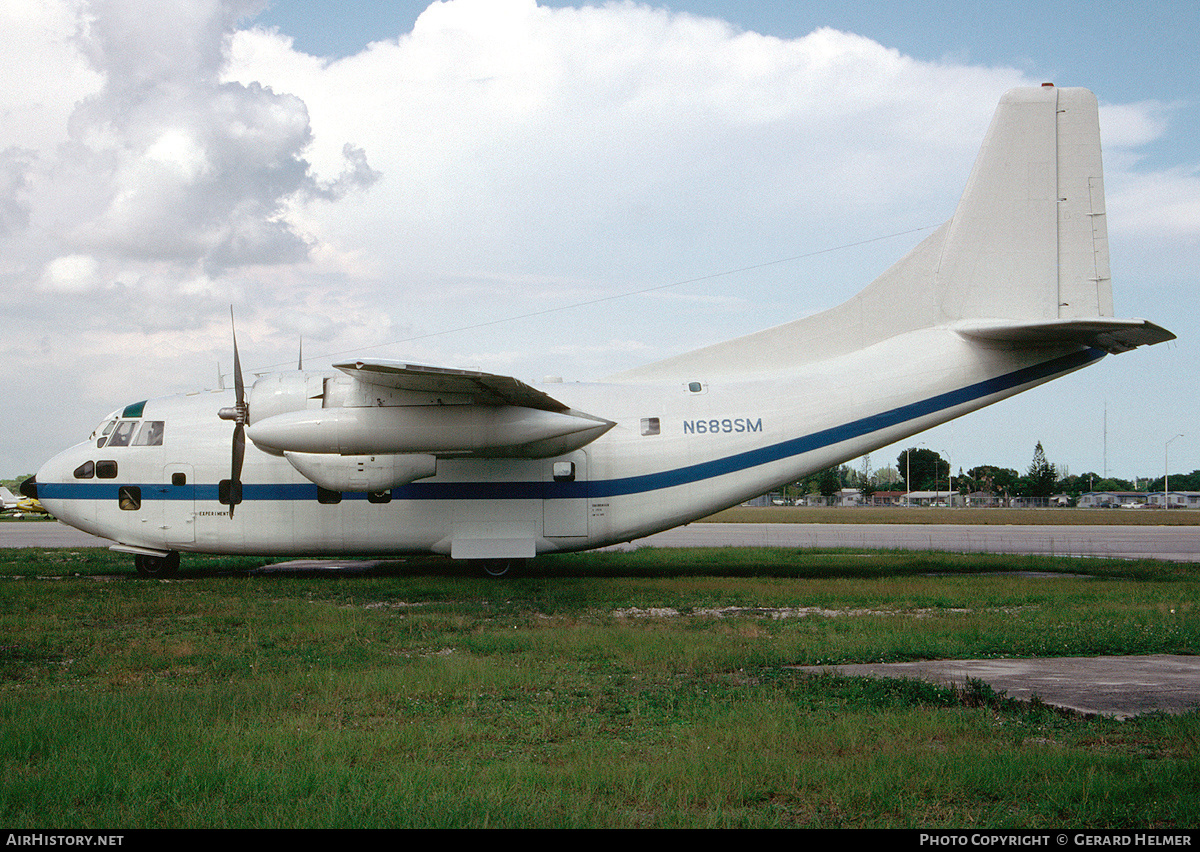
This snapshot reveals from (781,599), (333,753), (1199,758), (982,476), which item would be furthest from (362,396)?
(982,476)

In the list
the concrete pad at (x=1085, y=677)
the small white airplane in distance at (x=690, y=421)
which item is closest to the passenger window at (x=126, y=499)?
the small white airplane in distance at (x=690, y=421)

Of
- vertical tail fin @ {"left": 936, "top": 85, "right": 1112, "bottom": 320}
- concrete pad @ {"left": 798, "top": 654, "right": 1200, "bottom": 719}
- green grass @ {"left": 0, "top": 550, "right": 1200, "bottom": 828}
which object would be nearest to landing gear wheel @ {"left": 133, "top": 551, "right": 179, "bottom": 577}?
→ green grass @ {"left": 0, "top": 550, "right": 1200, "bottom": 828}

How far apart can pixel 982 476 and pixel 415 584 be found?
137882 mm

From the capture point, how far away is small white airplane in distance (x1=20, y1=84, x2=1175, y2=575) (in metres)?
15.9

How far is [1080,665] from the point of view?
8648 mm

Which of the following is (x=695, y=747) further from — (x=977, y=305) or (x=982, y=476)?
(x=982, y=476)

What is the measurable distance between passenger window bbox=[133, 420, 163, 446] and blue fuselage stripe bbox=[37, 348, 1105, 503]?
2.86 ft

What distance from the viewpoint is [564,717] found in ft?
22.4

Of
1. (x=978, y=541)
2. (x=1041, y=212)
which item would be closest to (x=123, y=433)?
(x=1041, y=212)

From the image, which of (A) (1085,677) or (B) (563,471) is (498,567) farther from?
(A) (1085,677)

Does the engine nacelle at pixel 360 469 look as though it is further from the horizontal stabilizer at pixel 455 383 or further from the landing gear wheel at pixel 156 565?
the landing gear wheel at pixel 156 565

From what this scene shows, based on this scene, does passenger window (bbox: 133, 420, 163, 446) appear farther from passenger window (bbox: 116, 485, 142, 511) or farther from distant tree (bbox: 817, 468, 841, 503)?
distant tree (bbox: 817, 468, 841, 503)

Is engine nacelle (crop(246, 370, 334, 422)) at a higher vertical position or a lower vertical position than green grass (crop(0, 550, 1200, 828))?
higher
